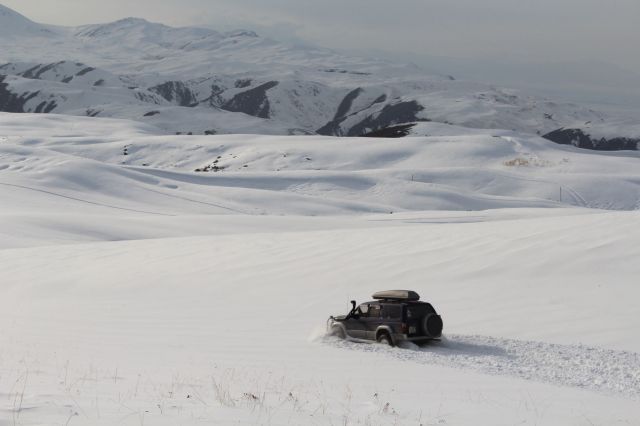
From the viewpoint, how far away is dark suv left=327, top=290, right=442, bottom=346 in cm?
1375

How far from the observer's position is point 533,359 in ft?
41.5

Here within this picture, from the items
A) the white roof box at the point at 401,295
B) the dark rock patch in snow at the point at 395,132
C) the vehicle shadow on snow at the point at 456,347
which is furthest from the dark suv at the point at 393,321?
the dark rock patch in snow at the point at 395,132

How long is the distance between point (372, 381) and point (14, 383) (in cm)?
468

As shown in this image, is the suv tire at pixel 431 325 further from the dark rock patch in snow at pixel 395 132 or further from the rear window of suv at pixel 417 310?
the dark rock patch in snow at pixel 395 132

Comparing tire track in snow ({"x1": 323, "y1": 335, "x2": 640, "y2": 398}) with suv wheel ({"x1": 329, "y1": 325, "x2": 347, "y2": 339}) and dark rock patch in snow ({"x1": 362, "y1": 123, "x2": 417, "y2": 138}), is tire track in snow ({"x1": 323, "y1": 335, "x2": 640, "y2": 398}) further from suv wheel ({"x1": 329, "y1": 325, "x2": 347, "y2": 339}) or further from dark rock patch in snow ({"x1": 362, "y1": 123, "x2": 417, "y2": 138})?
dark rock patch in snow ({"x1": 362, "y1": 123, "x2": 417, "y2": 138})

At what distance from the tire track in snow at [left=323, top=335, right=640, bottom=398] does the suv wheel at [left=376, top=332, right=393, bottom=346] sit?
0.13m

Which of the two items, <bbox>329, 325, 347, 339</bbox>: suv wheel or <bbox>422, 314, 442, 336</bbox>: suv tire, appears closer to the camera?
<bbox>422, 314, 442, 336</bbox>: suv tire

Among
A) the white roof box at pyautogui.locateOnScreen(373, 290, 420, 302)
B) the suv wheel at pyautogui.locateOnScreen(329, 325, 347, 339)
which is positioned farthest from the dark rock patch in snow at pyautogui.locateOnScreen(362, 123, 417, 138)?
the white roof box at pyautogui.locateOnScreen(373, 290, 420, 302)

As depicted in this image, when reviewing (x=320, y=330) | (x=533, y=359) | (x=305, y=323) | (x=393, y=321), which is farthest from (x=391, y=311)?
(x=305, y=323)

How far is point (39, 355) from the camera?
1259cm

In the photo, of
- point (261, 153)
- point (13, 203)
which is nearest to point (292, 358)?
point (13, 203)

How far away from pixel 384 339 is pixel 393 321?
400mm

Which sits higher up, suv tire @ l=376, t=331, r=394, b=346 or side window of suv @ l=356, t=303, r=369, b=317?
side window of suv @ l=356, t=303, r=369, b=317

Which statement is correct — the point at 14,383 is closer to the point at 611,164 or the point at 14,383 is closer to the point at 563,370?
the point at 563,370
